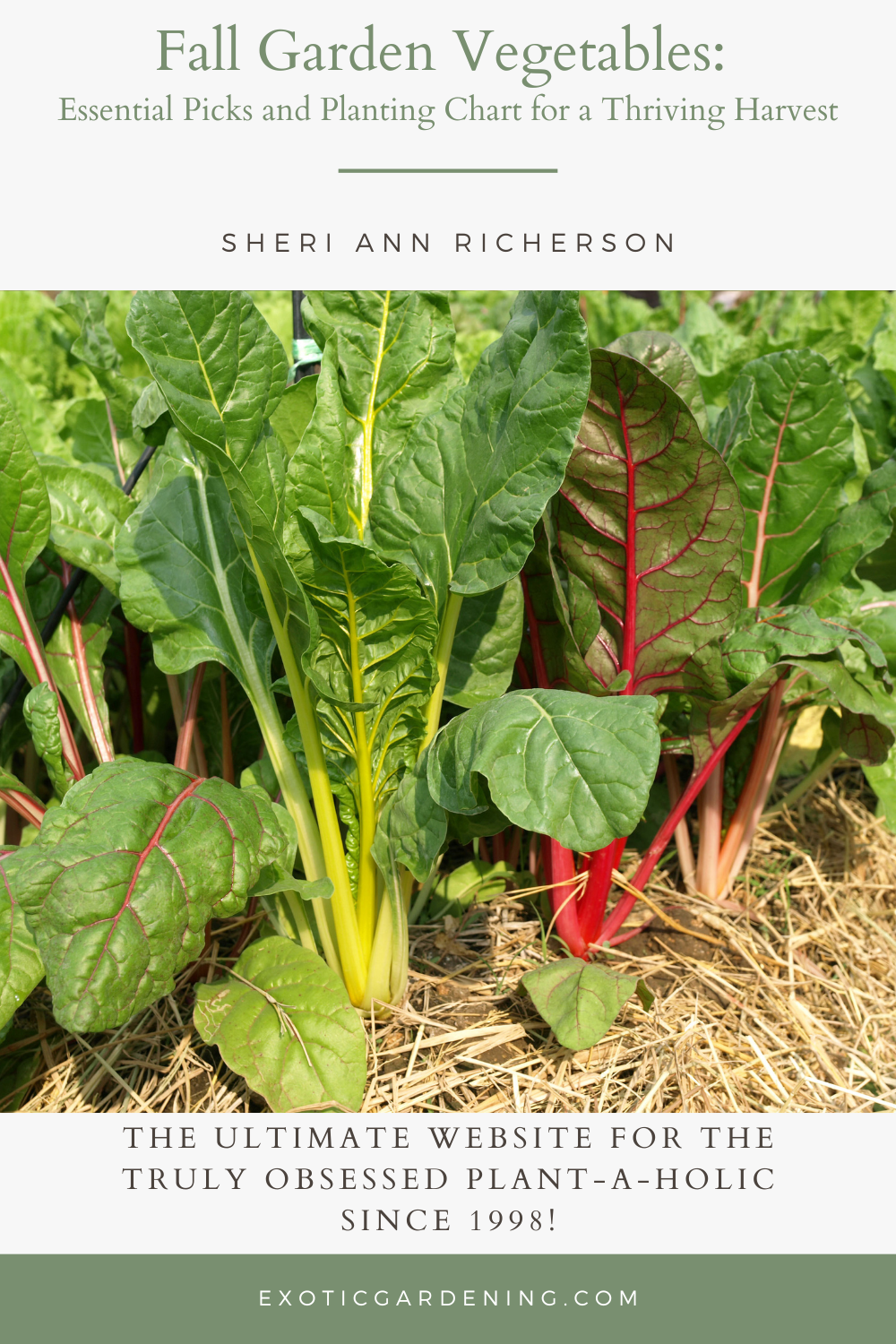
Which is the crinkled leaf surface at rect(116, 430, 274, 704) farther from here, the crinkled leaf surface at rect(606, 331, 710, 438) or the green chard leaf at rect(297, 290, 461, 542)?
the crinkled leaf surface at rect(606, 331, 710, 438)

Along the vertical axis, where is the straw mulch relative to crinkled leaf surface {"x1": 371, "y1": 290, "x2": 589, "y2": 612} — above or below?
below

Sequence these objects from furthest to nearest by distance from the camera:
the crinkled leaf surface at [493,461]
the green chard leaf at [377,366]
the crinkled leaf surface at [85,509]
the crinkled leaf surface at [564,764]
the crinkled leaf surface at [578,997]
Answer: the crinkled leaf surface at [85,509] → the green chard leaf at [377,366] → the crinkled leaf surface at [578,997] → the crinkled leaf surface at [493,461] → the crinkled leaf surface at [564,764]

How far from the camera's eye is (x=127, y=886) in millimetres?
1125

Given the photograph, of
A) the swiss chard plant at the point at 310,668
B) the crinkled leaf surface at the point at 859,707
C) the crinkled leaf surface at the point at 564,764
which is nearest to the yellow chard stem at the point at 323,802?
the swiss chard plant at the point at 310,668

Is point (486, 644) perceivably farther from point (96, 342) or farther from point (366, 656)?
point (96, 342)

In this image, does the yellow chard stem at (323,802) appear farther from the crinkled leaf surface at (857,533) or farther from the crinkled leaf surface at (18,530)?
the crinkled leaf surface at (857,533)

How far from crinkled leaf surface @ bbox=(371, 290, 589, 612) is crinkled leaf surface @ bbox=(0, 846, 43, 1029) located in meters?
0.70

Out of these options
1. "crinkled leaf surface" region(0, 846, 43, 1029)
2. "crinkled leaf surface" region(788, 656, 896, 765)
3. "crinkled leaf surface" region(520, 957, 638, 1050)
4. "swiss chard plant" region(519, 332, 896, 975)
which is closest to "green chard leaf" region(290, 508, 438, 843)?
"swiss chard plant" region(519, 332, 896, 975)

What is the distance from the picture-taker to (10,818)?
1.79 m

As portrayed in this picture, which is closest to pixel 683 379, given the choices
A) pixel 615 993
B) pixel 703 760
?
pixel 703 760

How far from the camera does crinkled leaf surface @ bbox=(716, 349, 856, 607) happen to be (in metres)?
1.60

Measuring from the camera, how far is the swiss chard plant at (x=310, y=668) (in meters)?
1.12

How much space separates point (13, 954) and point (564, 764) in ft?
2.51

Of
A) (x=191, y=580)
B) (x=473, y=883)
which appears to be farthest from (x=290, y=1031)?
(x=191, y=580)
